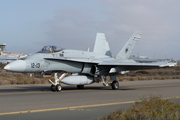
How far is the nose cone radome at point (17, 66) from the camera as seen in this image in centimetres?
1298

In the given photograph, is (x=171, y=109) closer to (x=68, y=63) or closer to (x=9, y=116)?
(x=9, y=116)

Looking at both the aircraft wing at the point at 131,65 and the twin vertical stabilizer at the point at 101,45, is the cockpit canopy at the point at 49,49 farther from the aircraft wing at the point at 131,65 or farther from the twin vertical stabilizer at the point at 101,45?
the twin vertical stabilizer at the point at 101,45

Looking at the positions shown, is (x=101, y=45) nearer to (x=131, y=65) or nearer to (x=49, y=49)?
(x=131, y=65)

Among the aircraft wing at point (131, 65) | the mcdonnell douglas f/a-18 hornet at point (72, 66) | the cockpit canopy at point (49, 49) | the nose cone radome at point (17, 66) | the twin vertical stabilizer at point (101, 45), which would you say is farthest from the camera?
the twin vertical stabilizer at point (101, 45)

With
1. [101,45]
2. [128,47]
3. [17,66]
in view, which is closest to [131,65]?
[128,47]

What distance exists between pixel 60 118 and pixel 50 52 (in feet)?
29.7

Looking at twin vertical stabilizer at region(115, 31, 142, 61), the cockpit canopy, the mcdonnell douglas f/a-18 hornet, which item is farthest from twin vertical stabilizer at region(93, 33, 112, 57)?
the cockpit canopy

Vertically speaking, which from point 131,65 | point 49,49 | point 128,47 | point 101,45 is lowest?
point 131,65

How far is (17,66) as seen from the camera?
13.3 m

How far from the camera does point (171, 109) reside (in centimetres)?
611

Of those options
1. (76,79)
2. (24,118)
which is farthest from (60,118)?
(76,79)

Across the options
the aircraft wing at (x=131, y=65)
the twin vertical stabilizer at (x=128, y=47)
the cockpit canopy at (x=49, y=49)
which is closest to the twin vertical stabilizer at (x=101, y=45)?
the twin vertical stabilizer at (x=128, y=47)

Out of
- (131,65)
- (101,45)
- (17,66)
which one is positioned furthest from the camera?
(101,45)

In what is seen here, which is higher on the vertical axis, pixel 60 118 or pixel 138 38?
pixel 138 38
